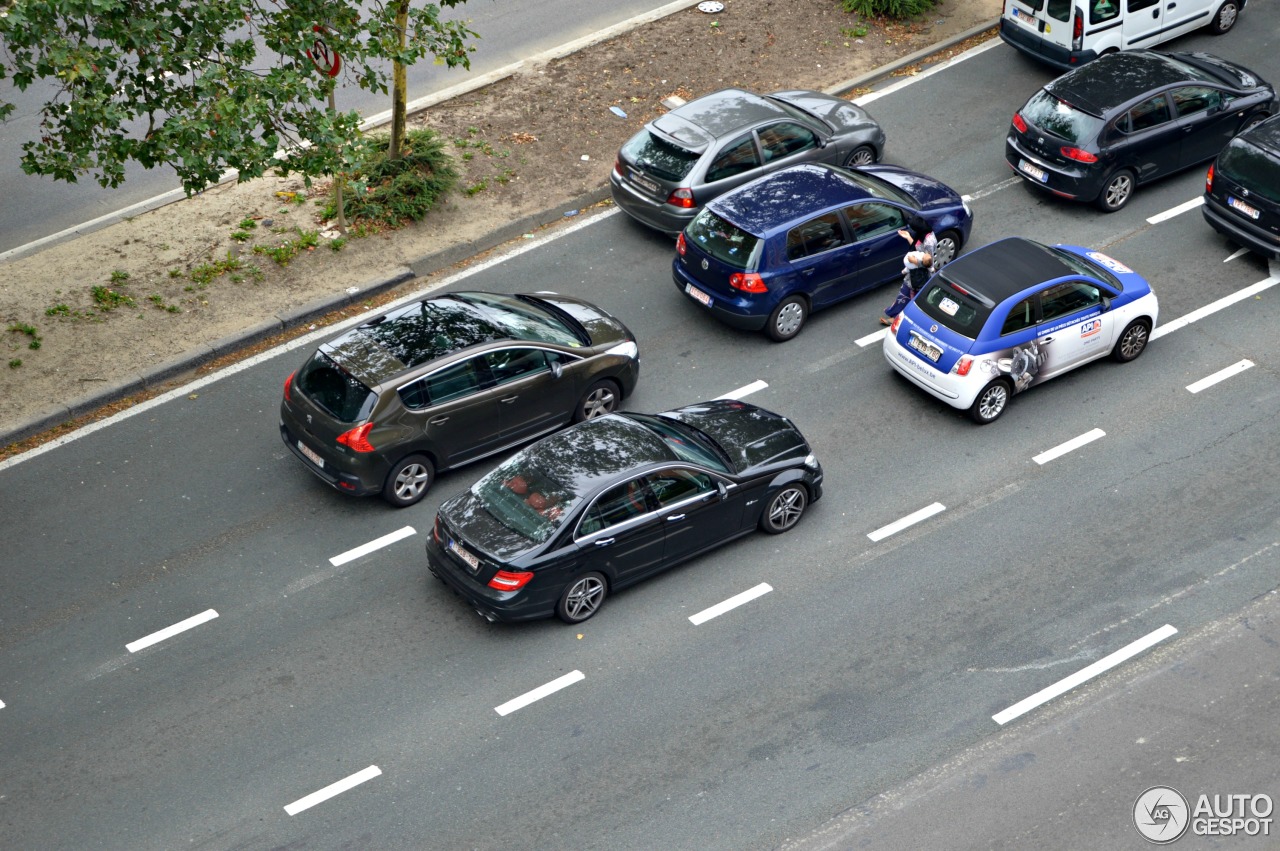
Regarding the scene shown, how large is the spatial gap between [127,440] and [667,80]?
993 centimetres

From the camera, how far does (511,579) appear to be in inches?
491

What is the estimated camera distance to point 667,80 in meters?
21.3

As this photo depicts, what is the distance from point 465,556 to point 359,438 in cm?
186

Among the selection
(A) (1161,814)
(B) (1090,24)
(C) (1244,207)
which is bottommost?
(A) (1161,814)

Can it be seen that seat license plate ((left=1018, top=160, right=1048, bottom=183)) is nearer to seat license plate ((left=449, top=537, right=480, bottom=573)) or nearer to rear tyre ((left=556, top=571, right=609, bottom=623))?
rear tyre ((left=556, top=571, right=609, bottom=623))

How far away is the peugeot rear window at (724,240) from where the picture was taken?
52.7ft

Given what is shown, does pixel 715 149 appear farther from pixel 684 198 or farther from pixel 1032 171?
pixel 1032 171

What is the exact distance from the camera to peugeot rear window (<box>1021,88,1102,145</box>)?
1819 centimetres

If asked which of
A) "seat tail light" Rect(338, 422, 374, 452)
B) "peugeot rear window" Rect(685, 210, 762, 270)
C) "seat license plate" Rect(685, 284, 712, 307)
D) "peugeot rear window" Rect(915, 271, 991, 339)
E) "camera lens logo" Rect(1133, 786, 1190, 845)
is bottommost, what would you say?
"camera lens logo" Rect(1133, 786, 1190, 845)

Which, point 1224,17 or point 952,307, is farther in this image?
point 1224,17

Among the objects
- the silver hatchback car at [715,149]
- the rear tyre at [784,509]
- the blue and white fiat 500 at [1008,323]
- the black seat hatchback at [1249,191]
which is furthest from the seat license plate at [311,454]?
the black seat hatchback at [1249,191]

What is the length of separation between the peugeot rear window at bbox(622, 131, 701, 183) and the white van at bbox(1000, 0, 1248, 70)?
663cm

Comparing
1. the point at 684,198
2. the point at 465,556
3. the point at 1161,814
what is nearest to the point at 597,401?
the point at 465,556

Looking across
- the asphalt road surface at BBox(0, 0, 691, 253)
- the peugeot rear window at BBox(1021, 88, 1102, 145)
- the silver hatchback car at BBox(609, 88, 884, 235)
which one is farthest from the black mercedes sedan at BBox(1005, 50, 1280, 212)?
the asphalt road surface at BBox(0, 0, 691, 253)
